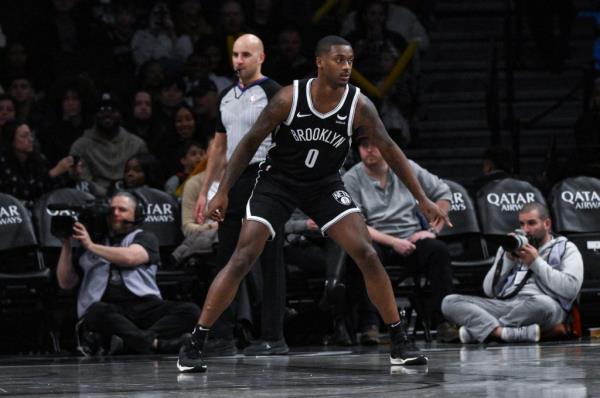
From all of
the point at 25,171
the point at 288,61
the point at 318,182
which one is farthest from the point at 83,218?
the point at 288,61

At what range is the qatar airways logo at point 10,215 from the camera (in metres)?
11.6

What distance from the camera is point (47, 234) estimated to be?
11781mm

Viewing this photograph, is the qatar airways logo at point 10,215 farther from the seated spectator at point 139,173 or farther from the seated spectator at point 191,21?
the seated spectator at point 191,21

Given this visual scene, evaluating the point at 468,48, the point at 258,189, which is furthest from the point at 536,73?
the point at 258,189

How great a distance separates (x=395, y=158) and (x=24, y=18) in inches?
348

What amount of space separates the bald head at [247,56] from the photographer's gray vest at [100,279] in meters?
1.68

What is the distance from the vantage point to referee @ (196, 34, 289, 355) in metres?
9.99

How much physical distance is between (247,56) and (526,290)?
2.92m

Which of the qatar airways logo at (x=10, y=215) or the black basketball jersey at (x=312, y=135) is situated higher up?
the black basketball jersey at (x=312, y=135)

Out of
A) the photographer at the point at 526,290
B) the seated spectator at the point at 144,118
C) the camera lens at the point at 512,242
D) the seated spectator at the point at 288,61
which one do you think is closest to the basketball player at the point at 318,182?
the camera lens at the point at 512,242

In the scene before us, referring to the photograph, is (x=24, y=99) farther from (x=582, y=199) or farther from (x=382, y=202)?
(x=582, y=199)

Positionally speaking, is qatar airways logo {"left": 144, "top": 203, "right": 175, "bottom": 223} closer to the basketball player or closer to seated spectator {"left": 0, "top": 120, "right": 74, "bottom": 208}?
seated spectator {"left": 0, "top": 120, "right": 74, "bottom": 208}

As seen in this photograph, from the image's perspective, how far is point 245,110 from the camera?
32.8 ft

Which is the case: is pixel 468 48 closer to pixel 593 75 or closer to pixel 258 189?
pixel 593 75
